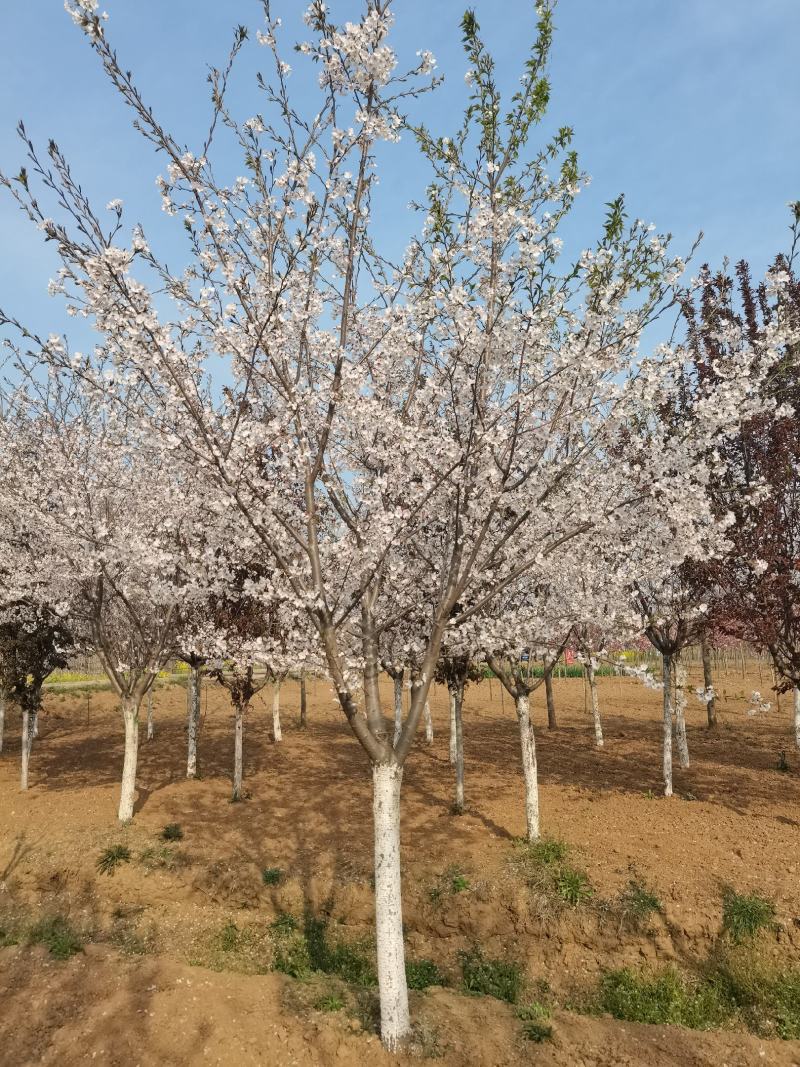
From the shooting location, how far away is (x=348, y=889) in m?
11.6

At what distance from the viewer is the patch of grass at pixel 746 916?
31.4 ft

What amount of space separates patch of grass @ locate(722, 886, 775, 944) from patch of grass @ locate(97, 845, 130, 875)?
1088 cm

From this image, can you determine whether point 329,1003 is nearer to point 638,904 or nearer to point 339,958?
point 339,958

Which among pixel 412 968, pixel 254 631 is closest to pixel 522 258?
pixel 412 968

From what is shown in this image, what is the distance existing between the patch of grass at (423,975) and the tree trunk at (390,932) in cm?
219

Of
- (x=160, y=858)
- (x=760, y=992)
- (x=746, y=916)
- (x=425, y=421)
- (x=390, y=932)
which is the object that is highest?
(x=425, y=421)

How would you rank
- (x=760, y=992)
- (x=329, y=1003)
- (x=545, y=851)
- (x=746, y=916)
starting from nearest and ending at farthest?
(x=329, y=1003) → (x=760, y=992) → (x=746, y=916) → (x=545, y=851)

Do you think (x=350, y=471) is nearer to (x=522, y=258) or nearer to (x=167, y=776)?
(x=522, y=258)

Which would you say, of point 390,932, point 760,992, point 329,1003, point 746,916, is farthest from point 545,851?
point 390,932

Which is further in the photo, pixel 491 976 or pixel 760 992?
pixel 491 976

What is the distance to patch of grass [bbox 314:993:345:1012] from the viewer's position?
307 inches

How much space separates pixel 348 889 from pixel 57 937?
4.71 m

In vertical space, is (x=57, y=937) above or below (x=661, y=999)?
above

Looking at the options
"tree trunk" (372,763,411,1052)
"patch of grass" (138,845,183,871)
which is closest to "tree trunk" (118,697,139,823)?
"patch of grass" (138,845,183,871)
